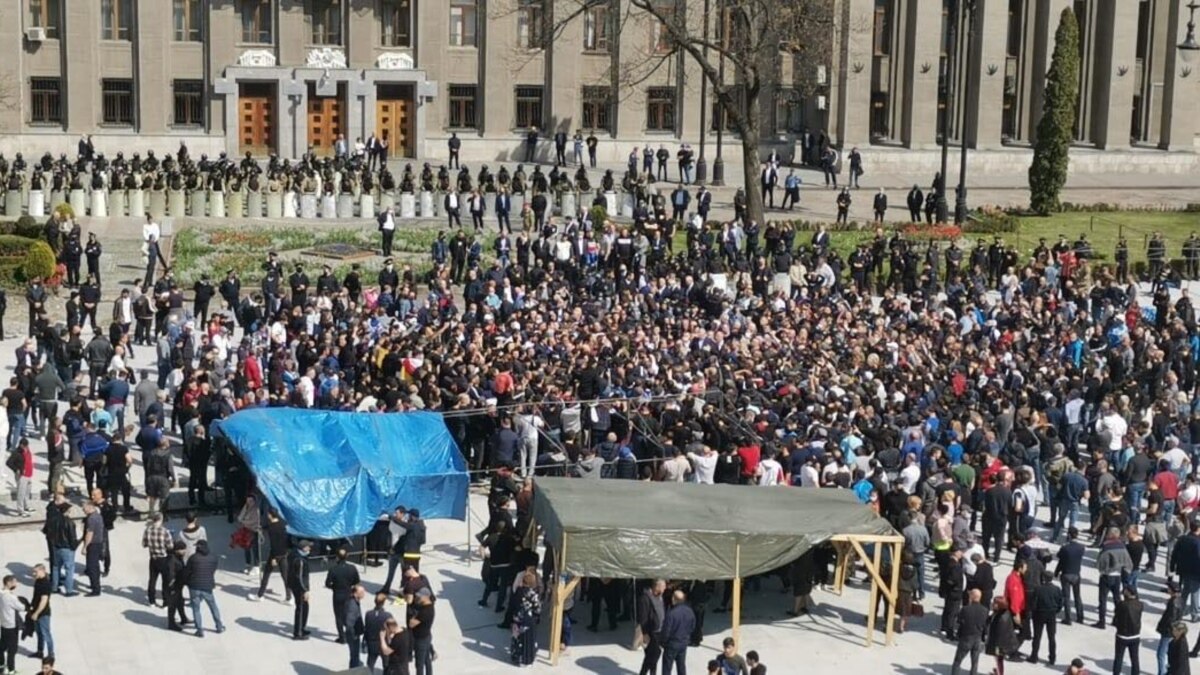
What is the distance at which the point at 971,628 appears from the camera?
23703 millimetres

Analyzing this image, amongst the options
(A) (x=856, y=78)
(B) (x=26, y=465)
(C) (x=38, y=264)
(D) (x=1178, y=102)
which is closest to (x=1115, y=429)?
(B) (x=26, y=465)

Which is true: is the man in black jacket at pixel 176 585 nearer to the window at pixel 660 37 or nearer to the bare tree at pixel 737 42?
the bare tree at pixel 737 42

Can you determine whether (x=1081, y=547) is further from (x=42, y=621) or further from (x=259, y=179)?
(x=259, y=179)

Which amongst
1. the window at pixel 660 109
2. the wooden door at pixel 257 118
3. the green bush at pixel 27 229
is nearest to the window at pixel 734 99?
the window at pixel 660 109

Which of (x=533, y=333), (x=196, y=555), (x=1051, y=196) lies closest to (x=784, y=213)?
(x=1051, y=196)

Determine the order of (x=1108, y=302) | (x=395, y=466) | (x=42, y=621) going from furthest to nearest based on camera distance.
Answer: (x=1108, y=302), (x=395, y=466), (x=42, y=621)

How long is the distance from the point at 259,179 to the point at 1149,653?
36986 mm

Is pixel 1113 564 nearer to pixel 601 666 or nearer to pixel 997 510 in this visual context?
pixel 997 510

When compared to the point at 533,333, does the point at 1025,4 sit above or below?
above

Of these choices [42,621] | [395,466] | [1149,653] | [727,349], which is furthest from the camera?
[727,349]

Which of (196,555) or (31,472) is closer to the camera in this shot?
(196,555)

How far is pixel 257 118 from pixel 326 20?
433 cm

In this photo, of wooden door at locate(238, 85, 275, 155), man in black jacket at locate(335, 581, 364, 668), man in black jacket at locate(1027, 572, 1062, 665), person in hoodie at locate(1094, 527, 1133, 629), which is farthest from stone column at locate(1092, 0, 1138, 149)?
man in black jacket at locate(335, 581, 364, 668)

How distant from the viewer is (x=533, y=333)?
121 ft
